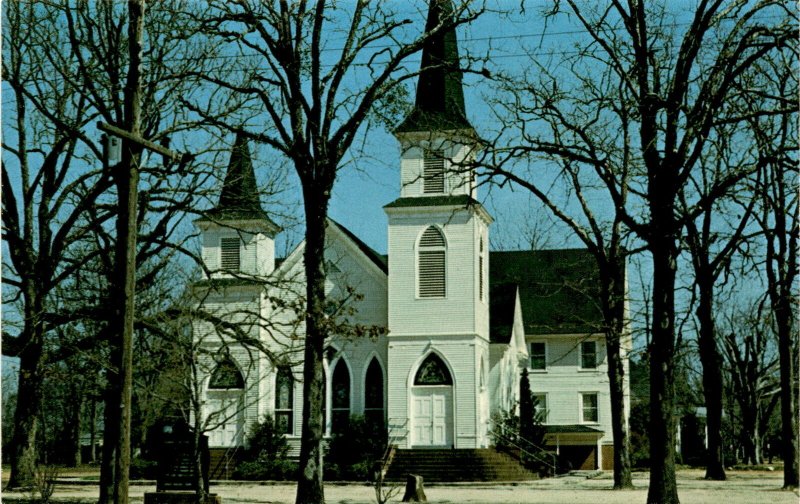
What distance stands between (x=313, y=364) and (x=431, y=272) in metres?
20.9

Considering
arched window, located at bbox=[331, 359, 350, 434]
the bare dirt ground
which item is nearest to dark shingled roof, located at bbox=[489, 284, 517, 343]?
arched window, located at bbox=[331, 359, 350, 434]

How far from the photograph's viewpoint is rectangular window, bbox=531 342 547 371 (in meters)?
54.3

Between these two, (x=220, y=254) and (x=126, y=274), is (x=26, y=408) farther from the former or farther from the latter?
(x=220, y=254)

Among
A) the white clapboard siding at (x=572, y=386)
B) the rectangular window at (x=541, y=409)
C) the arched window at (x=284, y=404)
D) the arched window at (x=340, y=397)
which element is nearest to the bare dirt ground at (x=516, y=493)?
the arched window at (x=340, y=397)

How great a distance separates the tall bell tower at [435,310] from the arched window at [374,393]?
4.79ft

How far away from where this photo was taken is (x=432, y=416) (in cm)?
4212

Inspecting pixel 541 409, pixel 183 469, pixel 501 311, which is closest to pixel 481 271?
pixel 501 311

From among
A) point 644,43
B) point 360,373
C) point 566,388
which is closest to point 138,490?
point 360,373

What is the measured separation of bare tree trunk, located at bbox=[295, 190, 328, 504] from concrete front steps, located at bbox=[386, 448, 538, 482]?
17145 millimetres

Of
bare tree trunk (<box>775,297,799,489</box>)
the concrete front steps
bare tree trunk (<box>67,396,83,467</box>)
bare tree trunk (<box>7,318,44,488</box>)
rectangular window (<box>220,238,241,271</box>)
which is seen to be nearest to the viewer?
bare tree trunk (<box>7,318,44,488</box>)

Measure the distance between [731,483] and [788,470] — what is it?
15.2 feet

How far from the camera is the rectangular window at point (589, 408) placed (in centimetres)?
5325

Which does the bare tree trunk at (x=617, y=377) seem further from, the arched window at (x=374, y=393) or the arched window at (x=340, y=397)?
the arched window at (x=340, y=397)

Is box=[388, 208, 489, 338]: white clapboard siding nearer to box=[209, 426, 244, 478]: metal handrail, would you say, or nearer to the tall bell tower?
the tall bell tower
